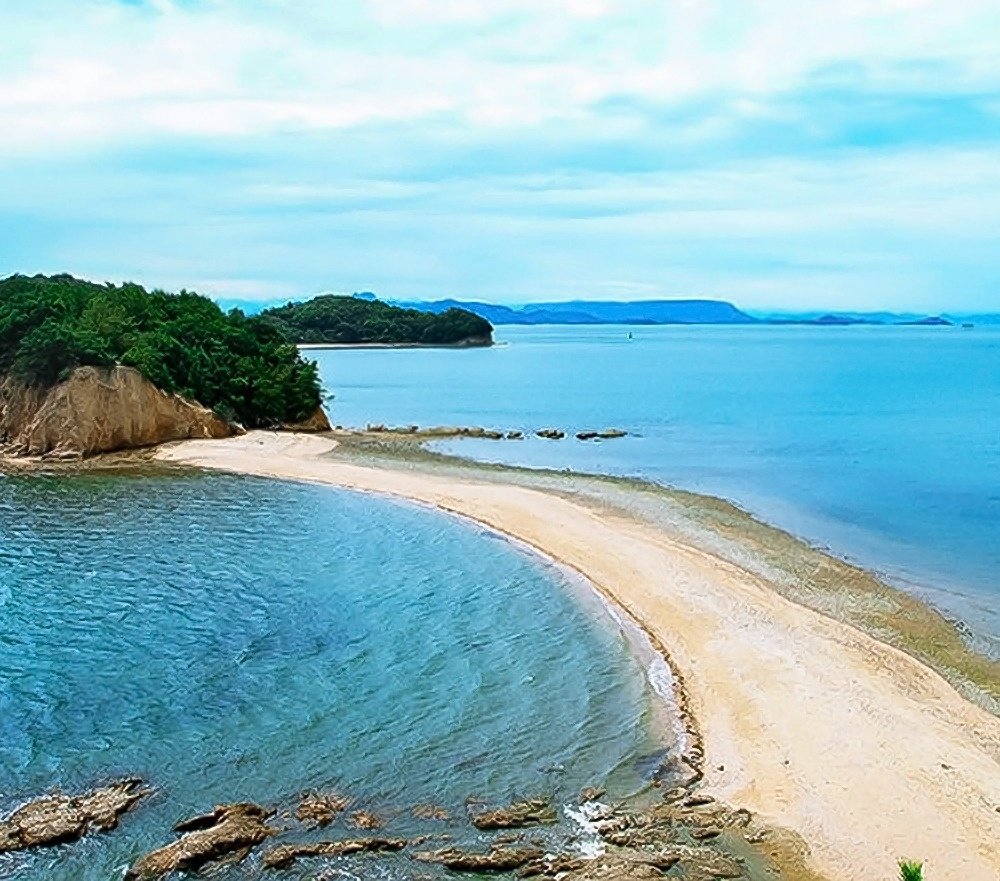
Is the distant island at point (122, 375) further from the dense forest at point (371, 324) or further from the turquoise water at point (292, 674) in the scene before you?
the dense forest at point (371, 324)

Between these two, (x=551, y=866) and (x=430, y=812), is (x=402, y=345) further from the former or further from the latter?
(x=551, y=866)

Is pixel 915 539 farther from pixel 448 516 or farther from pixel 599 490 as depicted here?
pixel 448 516

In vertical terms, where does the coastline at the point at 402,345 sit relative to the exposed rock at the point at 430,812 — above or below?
above

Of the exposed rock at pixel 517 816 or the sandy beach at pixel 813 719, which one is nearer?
the sandy beach at pixel 813 719

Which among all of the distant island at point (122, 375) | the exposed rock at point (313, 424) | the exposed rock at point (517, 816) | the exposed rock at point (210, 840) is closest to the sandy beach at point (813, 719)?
the exposed rock at point (517, 816)

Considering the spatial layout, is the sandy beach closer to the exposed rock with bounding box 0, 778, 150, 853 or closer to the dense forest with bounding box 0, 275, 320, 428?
the exposed rock with bounding box 0, 778, 150, 853

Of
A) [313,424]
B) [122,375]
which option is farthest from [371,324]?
[122,375]
